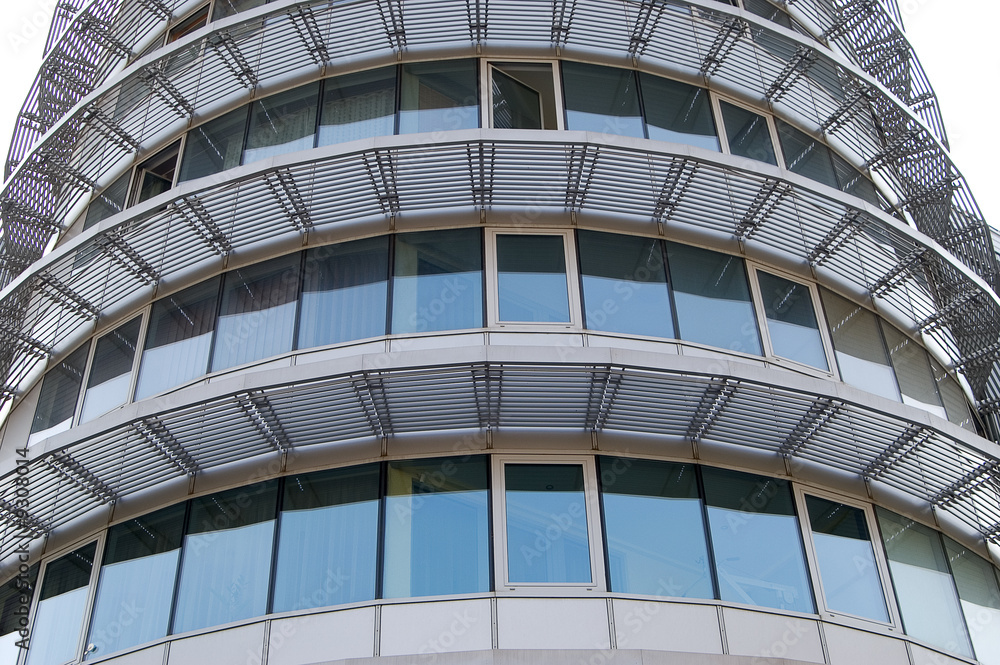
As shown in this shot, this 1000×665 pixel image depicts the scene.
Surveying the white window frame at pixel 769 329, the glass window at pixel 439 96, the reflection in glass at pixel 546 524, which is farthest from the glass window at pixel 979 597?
the glass window at pixel 439 96

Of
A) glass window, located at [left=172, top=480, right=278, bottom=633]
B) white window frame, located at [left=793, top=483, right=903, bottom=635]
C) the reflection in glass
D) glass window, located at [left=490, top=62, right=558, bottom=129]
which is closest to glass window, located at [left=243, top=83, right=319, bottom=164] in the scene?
glass window, located at [left=490, top=62, right=558, bottom=129]

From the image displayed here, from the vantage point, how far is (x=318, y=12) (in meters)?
20.4

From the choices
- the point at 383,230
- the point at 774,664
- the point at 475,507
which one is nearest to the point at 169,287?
the point at 383,230

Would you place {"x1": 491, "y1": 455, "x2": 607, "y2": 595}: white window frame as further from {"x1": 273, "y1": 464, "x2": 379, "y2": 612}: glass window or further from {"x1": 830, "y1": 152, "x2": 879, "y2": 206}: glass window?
{"x1": 830, "y1": 152, "x2": 879, "y2": 206}: glass window

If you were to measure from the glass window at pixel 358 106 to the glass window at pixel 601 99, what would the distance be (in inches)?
136

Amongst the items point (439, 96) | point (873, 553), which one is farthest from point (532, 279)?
point (873, 553)

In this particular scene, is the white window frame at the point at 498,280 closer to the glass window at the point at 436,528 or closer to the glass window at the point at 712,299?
the glass window at the point at 712,299

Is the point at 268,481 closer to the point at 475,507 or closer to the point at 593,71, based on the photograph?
the point at 475,507

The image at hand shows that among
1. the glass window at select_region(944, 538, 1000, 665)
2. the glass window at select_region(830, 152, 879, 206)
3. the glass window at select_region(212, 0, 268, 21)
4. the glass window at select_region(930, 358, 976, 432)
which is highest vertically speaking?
the glass window at select_region(212, 0, 268, 21)

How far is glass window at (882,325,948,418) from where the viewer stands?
1872cm

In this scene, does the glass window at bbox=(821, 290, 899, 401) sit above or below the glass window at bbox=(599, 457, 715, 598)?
above

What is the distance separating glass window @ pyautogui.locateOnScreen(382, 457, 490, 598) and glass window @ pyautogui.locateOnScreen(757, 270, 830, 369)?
580 centimetres

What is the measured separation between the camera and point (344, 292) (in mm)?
17469

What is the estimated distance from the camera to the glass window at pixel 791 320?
17.6m
